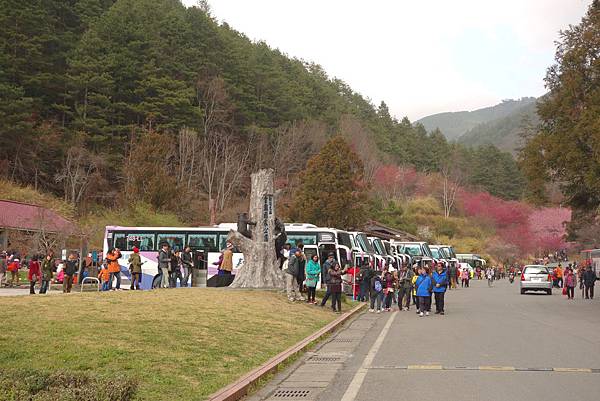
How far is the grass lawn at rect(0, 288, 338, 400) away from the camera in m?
8.74

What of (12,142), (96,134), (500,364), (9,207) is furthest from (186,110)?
(500,364)

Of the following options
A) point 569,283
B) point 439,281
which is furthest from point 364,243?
point 439,281

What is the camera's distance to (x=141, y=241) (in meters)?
32.1

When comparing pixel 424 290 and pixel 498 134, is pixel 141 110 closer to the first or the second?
pixel 424 290

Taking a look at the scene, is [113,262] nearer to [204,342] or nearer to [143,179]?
[204,342]

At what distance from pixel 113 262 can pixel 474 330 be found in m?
13.7

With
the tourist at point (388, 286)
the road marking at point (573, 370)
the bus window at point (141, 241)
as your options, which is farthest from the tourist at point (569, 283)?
the road marking at point (573, 370)

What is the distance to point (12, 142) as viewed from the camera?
47000 millimetres

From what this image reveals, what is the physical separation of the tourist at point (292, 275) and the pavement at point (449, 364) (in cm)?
300

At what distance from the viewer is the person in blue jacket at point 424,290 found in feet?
70.7

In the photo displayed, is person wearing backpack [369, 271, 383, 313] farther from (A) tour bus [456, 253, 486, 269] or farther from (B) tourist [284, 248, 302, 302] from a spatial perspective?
(A) tour bus [456, 253, 486, 269]

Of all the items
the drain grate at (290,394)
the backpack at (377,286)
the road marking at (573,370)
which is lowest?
the road marking at (573,370)

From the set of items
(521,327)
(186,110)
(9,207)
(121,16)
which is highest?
(121,16)

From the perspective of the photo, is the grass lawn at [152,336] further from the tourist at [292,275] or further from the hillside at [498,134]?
the hillside at [498,134]
